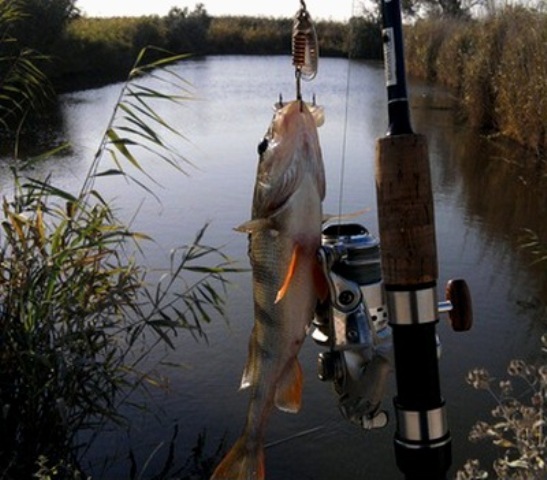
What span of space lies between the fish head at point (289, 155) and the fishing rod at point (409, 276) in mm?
188

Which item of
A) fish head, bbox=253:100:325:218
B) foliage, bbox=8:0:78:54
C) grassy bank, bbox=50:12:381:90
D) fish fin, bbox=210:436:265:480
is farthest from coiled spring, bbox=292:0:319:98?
grassy bank, bbox=50:12:381:90

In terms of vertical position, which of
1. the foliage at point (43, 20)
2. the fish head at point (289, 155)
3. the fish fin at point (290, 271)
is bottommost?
the fish fin at point (290, 271)

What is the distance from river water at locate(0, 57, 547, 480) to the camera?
3537 mm

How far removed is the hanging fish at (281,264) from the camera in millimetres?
1531

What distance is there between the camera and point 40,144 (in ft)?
35.4

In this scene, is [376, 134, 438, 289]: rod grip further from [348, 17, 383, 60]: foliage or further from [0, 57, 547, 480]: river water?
[348, 17, 383, 60]: foliage

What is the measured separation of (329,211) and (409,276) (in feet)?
17.7

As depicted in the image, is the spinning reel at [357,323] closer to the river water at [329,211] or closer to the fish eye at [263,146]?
the fish eye at [263,146]

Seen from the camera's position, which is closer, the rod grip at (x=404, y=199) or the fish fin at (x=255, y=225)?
the fish fin at (x=255, y=225)

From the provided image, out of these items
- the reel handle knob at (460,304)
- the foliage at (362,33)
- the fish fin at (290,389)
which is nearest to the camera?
the fish fin at (290,389)

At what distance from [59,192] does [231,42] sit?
36.6m

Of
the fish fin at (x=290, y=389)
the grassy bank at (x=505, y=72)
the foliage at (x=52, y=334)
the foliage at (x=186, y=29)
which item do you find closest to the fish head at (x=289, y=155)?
the fish fin at (x=290, y=389)

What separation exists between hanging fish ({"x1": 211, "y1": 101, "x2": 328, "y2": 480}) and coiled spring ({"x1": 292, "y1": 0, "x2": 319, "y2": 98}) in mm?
82

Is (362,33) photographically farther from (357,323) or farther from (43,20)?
(357,323)
